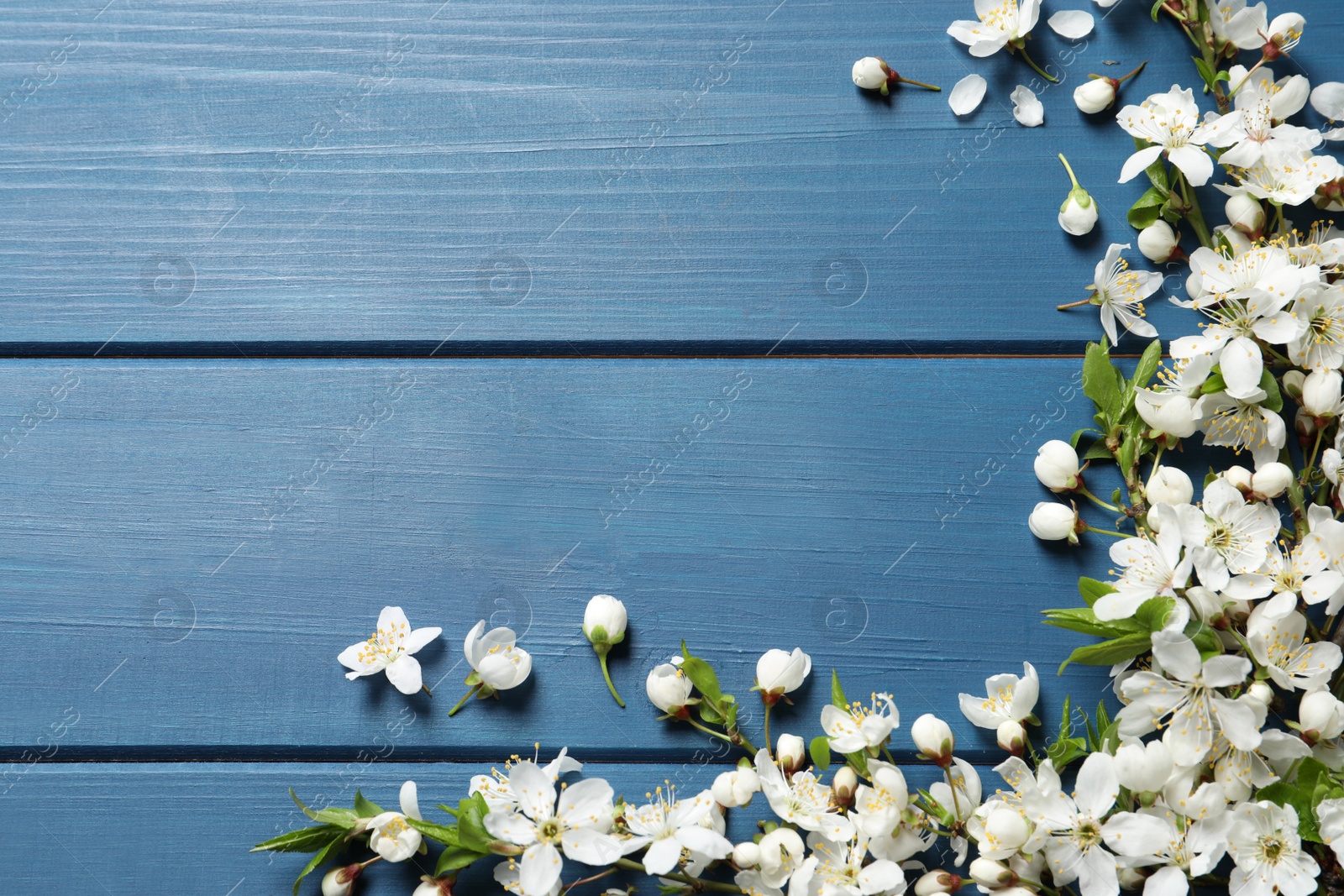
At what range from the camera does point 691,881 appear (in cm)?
60

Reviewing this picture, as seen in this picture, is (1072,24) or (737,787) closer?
(737,787)

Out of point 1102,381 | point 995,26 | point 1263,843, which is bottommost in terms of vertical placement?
point 1263,843

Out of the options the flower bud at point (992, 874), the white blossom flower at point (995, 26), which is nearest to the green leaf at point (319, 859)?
the flower bud at point (992, 874)

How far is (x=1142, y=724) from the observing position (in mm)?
561

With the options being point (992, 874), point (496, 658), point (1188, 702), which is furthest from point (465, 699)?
point (1188, 702)

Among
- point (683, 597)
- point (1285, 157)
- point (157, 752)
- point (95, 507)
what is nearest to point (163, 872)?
point (157, 752)

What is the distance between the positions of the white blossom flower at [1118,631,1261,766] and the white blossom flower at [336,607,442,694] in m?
0.47

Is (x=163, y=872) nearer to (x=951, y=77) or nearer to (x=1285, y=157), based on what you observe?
(x=951, y=77)

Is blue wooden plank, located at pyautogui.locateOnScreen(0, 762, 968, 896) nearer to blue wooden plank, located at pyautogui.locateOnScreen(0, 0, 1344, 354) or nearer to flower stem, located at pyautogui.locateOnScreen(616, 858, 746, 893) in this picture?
flower stem, located at pyautogui.locateOnScreen(616, 858, 746, 893)

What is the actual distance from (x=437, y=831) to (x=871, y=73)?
0.64 m

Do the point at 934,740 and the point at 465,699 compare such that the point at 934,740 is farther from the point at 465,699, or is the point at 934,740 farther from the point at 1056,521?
the point at 465,699

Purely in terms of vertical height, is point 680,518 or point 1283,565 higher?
point 680,518

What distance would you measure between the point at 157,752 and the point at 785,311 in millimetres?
568

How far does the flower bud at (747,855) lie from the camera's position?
1.92ft
